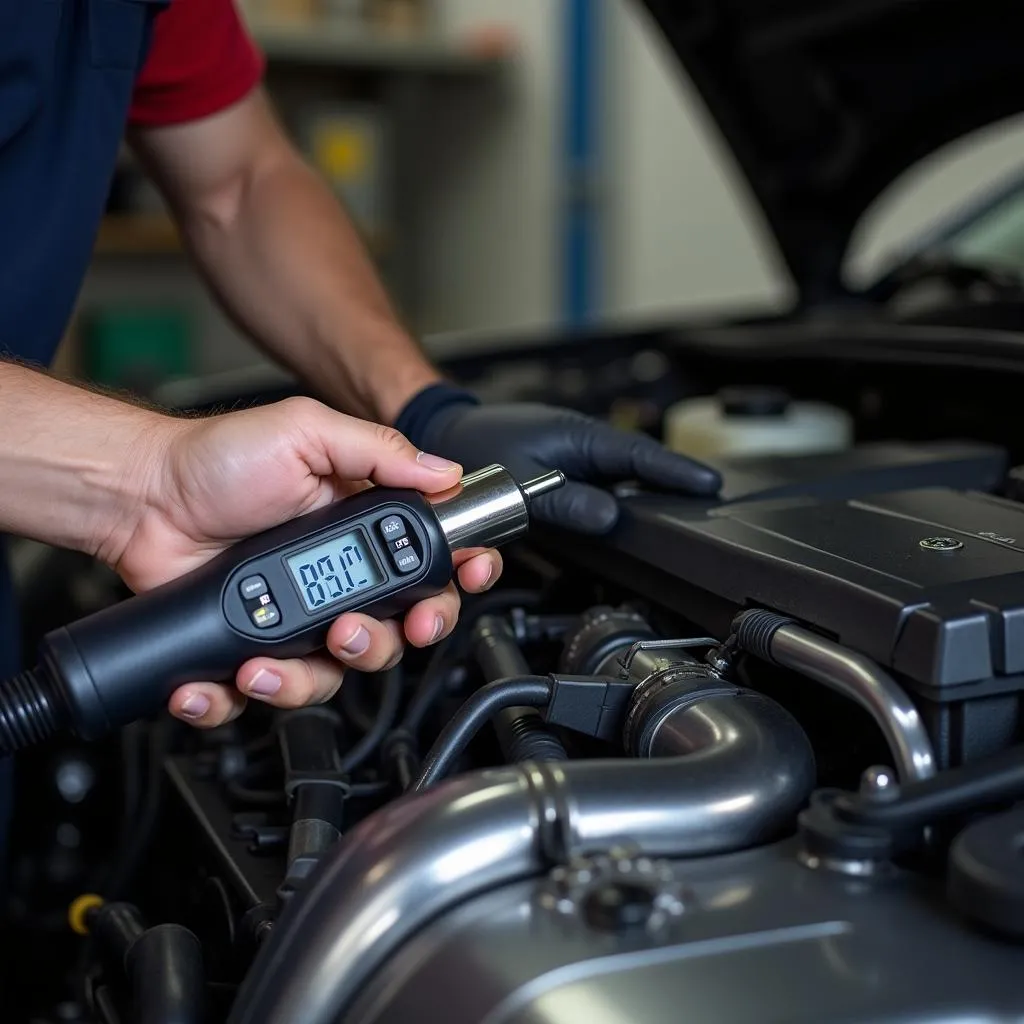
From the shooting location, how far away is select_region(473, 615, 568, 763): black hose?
0.64m

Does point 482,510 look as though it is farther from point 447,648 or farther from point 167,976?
point 167,976

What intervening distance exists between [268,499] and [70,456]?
110 millimetres

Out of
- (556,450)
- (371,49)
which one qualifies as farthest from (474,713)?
(371,49)

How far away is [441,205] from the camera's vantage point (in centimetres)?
437

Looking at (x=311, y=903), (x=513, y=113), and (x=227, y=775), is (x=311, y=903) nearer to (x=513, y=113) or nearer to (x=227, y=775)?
(x=227, y=775)

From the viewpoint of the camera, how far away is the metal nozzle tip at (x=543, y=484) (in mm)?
739

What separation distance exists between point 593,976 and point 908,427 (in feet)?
2.64

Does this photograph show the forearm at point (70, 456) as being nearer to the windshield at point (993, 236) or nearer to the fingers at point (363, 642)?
the fingers at point (363, 642)

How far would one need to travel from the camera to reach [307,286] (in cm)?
113

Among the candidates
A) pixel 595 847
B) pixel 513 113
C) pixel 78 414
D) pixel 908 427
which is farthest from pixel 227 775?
pixel 513 113

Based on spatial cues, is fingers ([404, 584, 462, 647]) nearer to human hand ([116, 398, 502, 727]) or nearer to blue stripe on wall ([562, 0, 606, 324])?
human hand ([116, 398, 502, 727])

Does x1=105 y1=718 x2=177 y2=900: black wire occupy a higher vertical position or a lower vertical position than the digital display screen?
lower

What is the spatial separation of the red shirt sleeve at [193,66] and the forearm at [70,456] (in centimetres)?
45

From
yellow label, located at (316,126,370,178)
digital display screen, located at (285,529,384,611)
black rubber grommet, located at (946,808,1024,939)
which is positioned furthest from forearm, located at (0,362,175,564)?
yellow label, located at (316,126,370,178)
